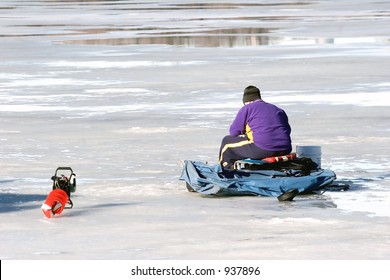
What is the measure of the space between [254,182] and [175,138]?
17.4 ft

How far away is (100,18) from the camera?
67.6m

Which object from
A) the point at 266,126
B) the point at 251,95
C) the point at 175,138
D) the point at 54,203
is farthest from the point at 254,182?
the point at 175,138

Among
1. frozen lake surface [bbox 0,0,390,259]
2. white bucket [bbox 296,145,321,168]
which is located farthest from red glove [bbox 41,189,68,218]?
white bucket [bbox 296,145,321,168]

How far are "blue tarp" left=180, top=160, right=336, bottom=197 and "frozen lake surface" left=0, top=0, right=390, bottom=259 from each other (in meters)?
0.14

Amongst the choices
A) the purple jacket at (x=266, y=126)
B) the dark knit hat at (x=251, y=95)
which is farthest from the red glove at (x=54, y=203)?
the dark knit hat at (x=251, y=95)

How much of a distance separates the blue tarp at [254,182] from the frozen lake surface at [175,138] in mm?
138

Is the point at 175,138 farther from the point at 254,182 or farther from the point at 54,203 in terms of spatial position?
the point at 54,203

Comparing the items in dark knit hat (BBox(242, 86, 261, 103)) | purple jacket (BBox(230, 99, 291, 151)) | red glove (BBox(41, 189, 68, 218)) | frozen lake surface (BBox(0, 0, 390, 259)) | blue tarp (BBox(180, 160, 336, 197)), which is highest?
dark knit hat (BBox(242, 86, 261, 103))

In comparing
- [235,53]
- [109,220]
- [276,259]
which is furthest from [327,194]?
[235,53]

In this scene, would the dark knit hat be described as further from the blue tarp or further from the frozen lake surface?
the frozen lake surface

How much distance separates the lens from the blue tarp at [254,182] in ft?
45.9

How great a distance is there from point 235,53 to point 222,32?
1335 centimetres

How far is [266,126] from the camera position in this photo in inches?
581

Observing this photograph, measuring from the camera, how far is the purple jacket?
1474cm
